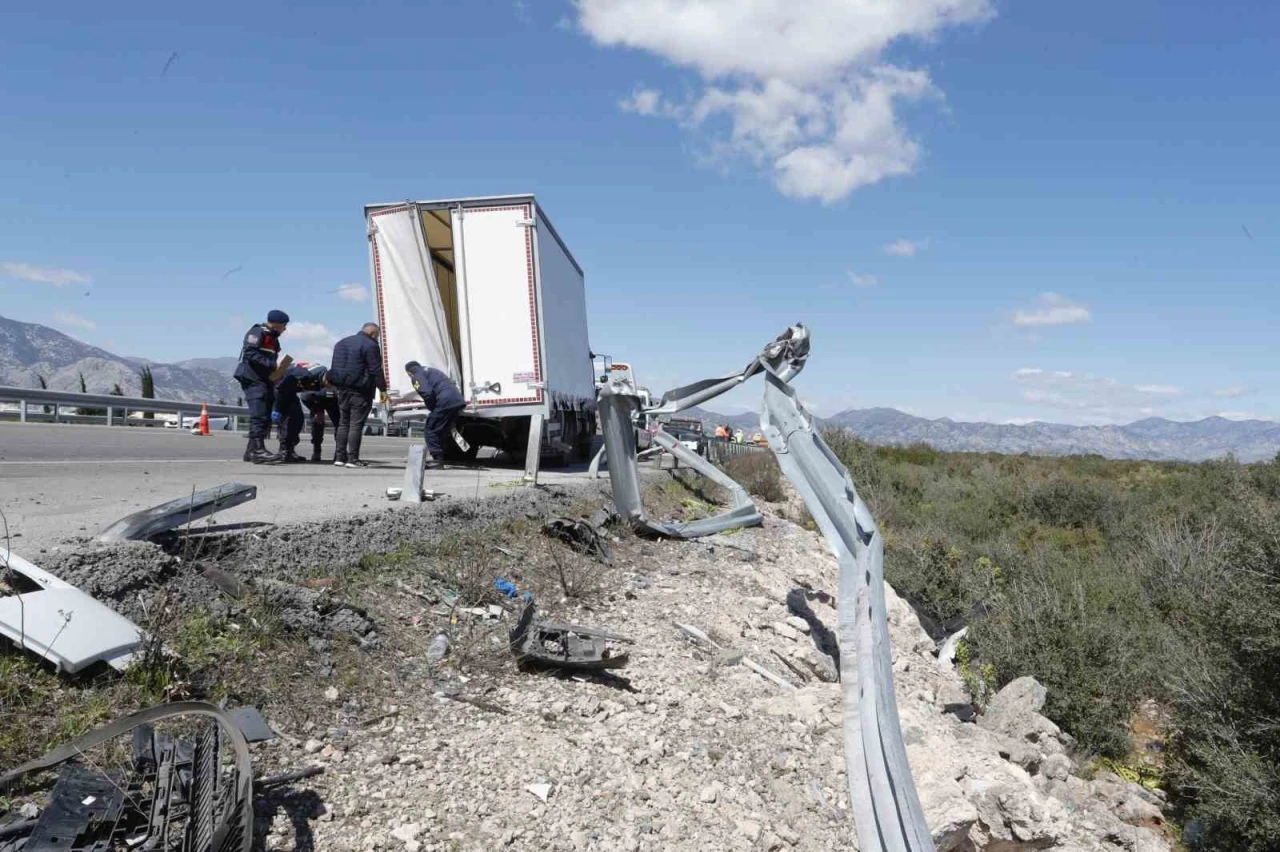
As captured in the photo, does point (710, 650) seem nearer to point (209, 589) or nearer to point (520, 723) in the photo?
point (520, 723)

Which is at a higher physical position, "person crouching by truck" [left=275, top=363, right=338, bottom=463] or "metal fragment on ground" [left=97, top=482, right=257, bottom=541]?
"person crouching by truck" [left=275, top=363, right=338, bottom=463]

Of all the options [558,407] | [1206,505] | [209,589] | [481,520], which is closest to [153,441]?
[558,407]

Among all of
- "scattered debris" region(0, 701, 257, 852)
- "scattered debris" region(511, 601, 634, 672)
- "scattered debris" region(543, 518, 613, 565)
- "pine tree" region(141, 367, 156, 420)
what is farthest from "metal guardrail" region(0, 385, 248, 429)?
"scattered debris" region(0, 701, 257, 852)

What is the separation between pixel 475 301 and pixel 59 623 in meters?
8.98

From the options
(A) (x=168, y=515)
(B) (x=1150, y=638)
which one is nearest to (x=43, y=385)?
(A) (x=168, y=515)

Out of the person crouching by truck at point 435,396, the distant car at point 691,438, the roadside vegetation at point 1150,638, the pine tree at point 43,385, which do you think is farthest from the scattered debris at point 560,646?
the pine tree at point 43,385

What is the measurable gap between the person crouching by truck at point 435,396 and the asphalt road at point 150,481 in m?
0.63

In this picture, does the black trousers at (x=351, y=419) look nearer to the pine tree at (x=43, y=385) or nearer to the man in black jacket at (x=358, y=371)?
the man in black jacket at (x=358, y=371)

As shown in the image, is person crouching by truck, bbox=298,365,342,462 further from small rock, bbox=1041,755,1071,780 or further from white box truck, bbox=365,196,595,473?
small rock, bbox=1041,755,1071,780

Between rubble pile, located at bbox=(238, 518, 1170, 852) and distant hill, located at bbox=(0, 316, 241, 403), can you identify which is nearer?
rubble pile, located at bbox=(238, 518, 1170, 852)

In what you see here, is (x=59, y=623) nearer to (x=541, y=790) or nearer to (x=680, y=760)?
(x=541, y=790)

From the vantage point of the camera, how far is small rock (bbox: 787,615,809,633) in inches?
268

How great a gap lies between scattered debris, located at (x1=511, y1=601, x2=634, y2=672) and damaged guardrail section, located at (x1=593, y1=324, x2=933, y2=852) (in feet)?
4.40

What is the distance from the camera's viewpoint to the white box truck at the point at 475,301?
459 inches
